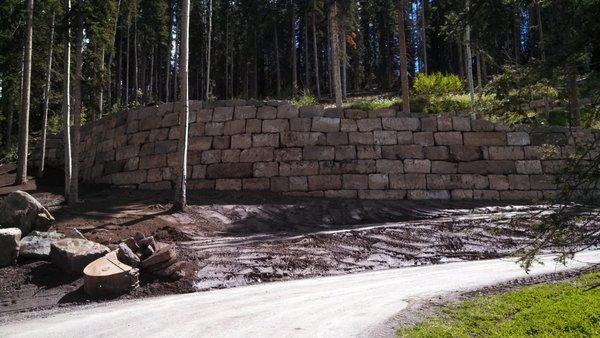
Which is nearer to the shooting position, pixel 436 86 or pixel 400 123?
pixel 400 123

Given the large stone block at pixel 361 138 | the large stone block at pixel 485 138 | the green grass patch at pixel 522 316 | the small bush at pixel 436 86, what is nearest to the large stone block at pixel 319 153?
the large stone block at pixel 361 138

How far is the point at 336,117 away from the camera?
1477cm

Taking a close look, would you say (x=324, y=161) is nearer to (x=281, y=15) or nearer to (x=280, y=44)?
(x=281, y=15)

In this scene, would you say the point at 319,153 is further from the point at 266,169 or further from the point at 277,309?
the point at 277,309

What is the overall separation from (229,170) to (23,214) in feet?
19.6

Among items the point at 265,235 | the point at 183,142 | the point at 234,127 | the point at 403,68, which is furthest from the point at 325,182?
the point at 403,68

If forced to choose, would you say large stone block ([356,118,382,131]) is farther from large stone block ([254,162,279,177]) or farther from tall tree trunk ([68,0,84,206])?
tall tree trunk ([68,0,84,206])

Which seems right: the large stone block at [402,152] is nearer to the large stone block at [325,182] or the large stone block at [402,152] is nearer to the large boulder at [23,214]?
the large stone block at [325,182]

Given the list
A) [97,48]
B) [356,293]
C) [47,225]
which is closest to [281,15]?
[97,48]

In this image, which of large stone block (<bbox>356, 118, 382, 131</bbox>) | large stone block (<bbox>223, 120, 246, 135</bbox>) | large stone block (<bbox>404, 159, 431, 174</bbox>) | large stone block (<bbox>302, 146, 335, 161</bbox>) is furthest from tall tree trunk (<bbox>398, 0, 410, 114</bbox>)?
large stone block (<bbox>223, 120, 246, 135</bbox>)

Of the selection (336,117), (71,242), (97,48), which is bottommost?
(71,242)

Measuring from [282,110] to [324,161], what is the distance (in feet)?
6.88

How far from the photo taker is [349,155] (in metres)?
14.4

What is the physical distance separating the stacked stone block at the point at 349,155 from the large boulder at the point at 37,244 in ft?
18.5
